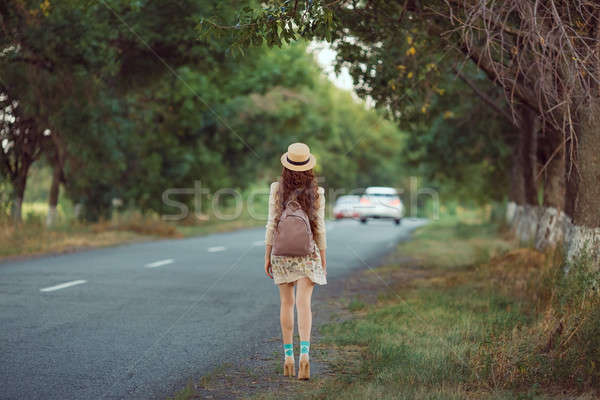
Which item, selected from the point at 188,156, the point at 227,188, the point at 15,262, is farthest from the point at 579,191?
the point at 227,188

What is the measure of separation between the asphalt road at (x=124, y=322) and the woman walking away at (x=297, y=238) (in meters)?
0.97

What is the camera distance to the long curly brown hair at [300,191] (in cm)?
630

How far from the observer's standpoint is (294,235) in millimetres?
6191

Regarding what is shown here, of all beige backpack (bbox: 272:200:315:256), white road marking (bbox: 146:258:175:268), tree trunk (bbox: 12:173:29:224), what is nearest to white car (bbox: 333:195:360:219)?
tree trunk (bbox: 12:173:29:224)

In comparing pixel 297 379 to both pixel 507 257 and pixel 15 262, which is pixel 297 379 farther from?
pixel 15 262

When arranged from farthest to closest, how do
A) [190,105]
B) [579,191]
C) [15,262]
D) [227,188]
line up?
[227,188], [190,105], [15,262], [579,191]

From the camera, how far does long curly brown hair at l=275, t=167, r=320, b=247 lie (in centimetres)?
630

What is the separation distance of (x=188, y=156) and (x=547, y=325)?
27.8 metres

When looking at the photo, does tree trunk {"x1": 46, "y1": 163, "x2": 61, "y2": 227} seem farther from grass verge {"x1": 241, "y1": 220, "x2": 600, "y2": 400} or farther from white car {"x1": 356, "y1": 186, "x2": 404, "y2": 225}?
white car {"x1": 356, "y1": 186, "x2": 404, "y2": 225}

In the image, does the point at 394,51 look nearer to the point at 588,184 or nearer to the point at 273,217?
the point at 588,184

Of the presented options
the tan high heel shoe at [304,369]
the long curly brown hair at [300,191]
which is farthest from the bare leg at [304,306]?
the long curly brown hair at [300,191]

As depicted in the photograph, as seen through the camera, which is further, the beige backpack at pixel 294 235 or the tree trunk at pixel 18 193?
the tree trunk at pixel 18 193

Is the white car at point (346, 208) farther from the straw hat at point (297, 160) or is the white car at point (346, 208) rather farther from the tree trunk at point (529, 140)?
the straw hat at point (297, 160)

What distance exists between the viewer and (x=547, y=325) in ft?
24.0
